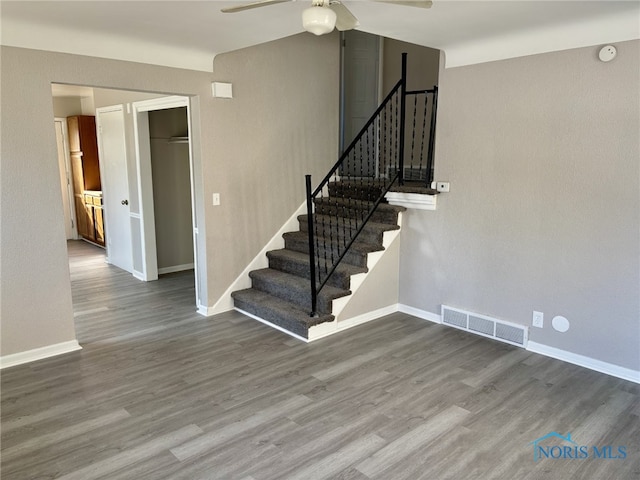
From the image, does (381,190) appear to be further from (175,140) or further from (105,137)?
(105,137)

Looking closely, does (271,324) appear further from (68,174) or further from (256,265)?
(68,174)

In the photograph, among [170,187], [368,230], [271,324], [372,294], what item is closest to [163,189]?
[170,187]

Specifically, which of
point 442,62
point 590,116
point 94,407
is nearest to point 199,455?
point 94,407

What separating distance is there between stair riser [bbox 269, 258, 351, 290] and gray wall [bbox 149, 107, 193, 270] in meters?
1.91

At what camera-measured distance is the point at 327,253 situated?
15.1 ft

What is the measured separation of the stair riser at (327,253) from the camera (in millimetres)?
4320

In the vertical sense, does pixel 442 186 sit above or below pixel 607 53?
below

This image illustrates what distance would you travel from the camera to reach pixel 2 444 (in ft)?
8.14

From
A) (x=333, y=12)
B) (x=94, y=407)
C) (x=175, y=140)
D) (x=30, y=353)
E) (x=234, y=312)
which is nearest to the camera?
(x=333, y=12)

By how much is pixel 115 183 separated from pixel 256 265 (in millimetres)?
2555

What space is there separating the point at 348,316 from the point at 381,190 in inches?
53.1

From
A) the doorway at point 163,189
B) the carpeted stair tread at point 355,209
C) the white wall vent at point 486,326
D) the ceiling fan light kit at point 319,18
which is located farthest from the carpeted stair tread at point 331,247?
the ceiling fan light kit at point 319,18

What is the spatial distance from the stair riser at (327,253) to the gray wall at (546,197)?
684 mm

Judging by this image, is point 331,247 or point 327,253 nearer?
point 331,247
